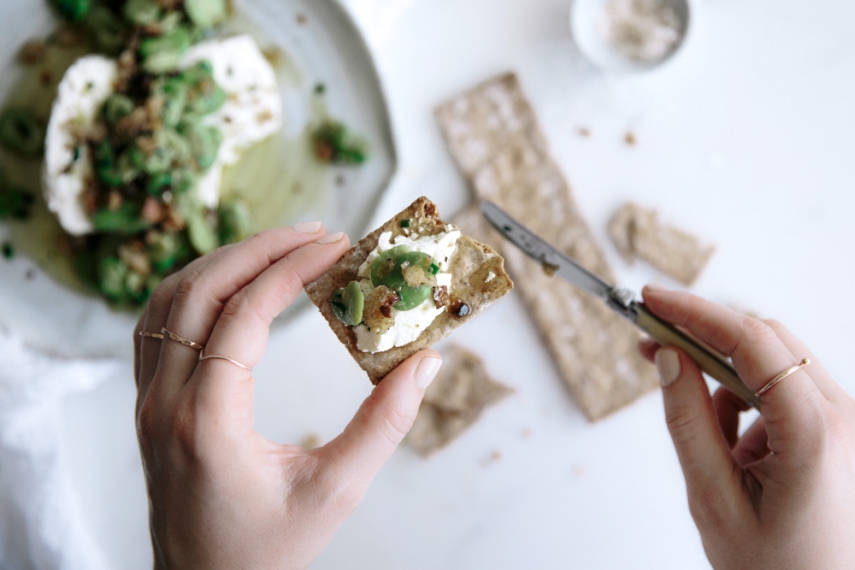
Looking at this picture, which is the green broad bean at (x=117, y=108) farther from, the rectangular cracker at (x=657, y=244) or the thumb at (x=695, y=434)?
the thumb at (x=695, y=434)

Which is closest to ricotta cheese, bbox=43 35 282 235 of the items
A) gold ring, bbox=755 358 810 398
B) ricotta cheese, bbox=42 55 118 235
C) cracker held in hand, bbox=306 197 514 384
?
ricotta cheese, bbox=42 55 118 235

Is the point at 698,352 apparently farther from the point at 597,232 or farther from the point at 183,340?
the point at 183,340

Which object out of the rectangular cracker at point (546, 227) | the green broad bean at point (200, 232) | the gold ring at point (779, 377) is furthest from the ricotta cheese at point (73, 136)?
the gold ring at point (779, 377)

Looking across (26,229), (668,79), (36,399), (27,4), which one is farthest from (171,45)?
(668,79)

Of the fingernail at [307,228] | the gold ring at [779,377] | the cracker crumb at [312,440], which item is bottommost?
the cracker crumb at [312,440]

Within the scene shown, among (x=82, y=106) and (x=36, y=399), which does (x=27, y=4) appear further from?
(x=36, y=399)

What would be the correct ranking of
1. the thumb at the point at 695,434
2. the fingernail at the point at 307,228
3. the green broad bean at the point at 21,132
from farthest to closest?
1. the green broad bean at the point at 21,132
2. the fingernail at the point at 307,228
3. the thumb at the point at 695,434

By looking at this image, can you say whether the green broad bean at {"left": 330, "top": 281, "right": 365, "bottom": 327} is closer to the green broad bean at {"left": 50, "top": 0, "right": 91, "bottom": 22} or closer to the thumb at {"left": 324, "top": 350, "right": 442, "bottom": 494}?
the thumb at {"left": 324, "top": 350, "right": 442, "bottom": 494}
